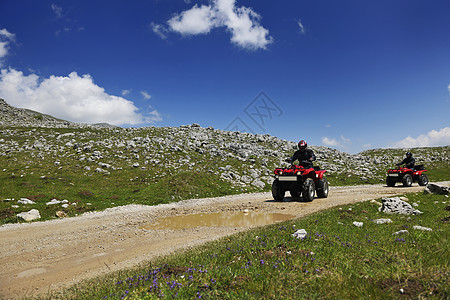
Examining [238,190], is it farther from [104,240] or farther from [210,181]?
[104,240]

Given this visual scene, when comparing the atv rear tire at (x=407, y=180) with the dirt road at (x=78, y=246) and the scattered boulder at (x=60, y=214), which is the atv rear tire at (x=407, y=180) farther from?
the scattered boulder at (x=60, y=214)

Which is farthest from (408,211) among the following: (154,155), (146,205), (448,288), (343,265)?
(154,155)

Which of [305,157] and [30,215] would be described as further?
[305,157]

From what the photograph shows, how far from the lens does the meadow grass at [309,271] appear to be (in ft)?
13.1

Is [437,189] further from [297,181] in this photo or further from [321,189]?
[297,181]

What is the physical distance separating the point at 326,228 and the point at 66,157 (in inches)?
1724

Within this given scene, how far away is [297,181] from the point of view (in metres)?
19.0

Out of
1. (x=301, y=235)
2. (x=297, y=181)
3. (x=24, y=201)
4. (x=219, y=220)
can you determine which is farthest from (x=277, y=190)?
(x=24, y=201)

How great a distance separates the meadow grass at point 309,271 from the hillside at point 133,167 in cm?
1727

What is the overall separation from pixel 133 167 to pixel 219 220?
2673 cm

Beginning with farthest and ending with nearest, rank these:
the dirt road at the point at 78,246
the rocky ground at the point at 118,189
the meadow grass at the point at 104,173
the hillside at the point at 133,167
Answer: the hillside at the point at 133,167
the meadow grass at the point at 104,173
the rocky ground at the point at 118,189
the dirt road at the point at 78,246

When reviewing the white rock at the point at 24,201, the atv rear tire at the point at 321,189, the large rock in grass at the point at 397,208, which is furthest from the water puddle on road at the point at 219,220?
the white rock at the point at 24,201

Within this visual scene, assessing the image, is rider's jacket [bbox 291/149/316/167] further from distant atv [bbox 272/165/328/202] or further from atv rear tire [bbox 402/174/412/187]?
A: atv rear tire [bbox 402/174/412/187]

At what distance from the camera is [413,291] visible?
3.69 m
